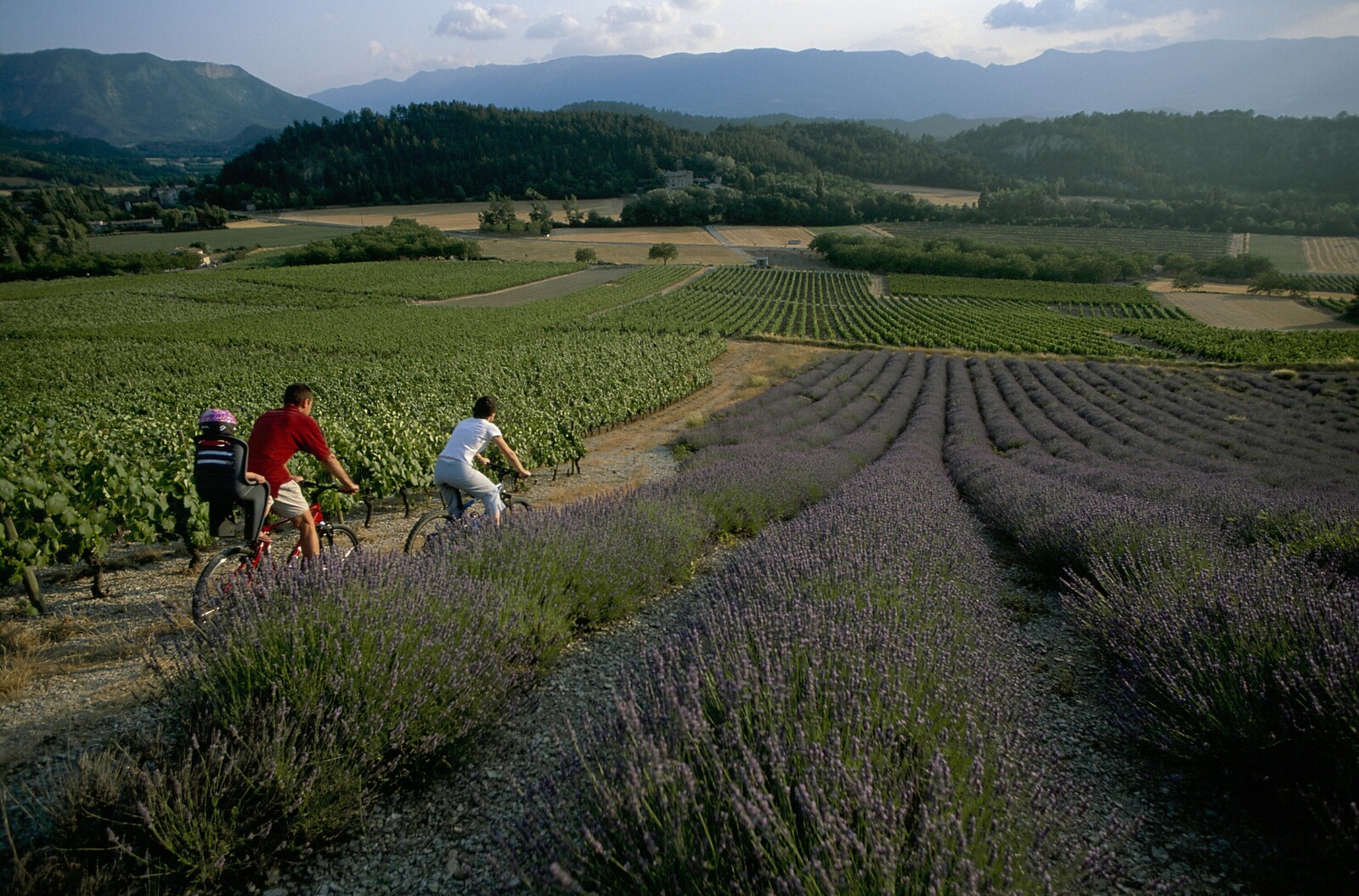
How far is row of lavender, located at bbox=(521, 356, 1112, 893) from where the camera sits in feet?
6.15

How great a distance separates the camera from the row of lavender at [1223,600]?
8.71 ft

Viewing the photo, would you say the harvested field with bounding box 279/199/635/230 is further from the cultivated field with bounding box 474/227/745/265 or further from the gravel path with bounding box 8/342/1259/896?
the gravel path with bounding box 8/342/1259/896

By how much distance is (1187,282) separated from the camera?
67.1 meters

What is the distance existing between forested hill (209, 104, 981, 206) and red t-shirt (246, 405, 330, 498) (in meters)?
118

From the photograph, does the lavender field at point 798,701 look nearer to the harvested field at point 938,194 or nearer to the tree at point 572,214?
the tree at point 572,214

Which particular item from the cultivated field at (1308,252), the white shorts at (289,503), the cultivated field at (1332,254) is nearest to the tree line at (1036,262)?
the cultivated field at (1308,252)

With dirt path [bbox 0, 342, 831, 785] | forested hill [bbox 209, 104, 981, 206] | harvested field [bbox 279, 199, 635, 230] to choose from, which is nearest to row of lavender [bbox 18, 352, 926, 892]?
dirt path [bbox 0, 342, 831, 785]

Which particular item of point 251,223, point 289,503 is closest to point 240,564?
point 289,503

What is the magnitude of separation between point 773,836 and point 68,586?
7749mm

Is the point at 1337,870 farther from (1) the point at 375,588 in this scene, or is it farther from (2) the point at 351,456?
(2) the point at 351,456

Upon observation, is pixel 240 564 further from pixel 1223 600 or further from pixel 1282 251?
pixel 1282 251

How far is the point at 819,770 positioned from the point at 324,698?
2325 millimetres

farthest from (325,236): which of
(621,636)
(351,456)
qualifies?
(621,636)

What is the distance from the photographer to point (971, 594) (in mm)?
4273
